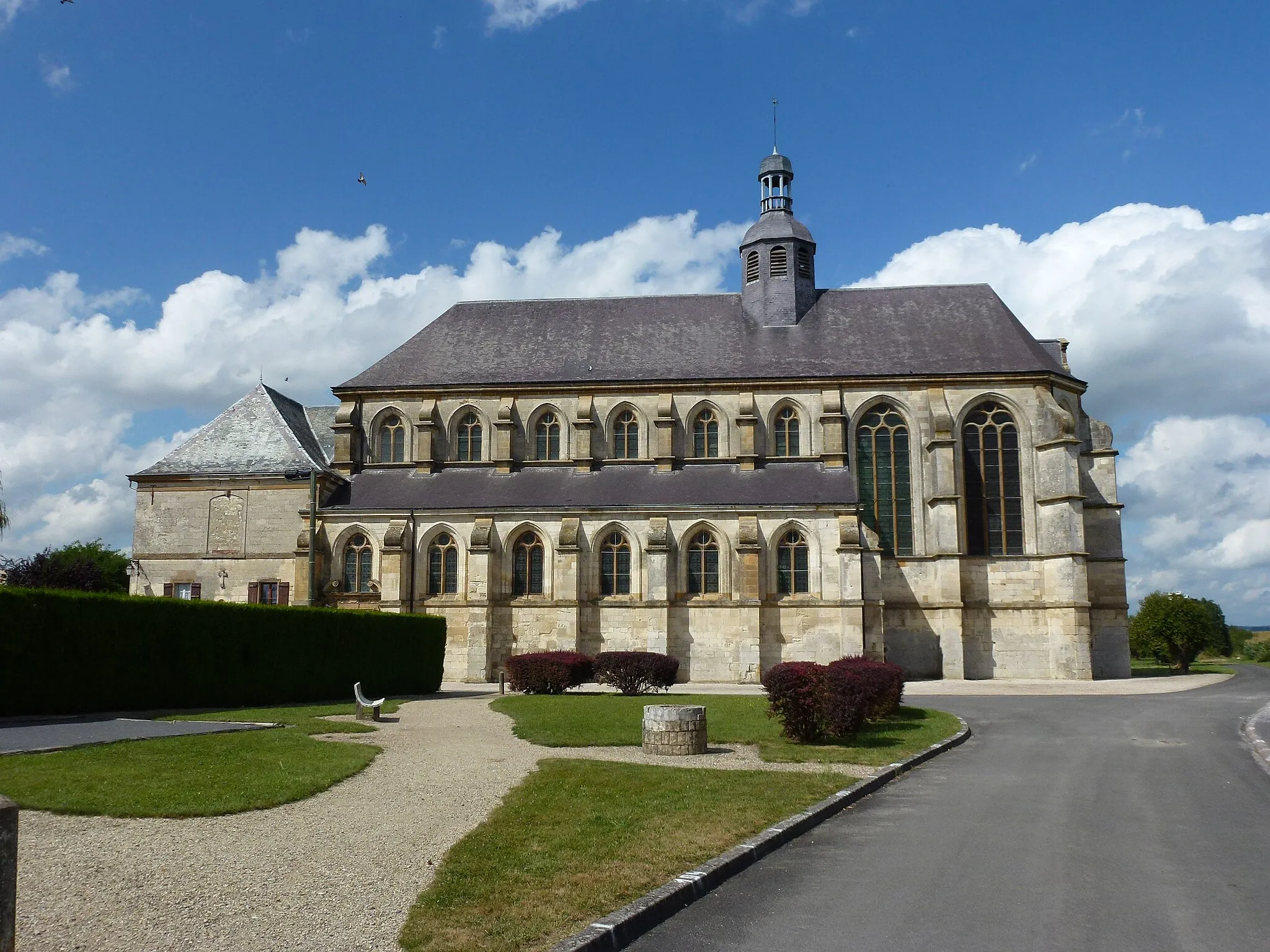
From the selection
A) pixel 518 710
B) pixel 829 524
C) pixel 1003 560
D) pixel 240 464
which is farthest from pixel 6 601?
pixel 1003 560

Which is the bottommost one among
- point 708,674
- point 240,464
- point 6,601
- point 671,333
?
point 708,674

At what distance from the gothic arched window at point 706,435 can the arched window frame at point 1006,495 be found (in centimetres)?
879

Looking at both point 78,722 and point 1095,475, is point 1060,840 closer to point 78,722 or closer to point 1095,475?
point 78,722

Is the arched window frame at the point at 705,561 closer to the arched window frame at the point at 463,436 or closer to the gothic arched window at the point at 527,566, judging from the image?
the gothic arched window at the point at 527,566

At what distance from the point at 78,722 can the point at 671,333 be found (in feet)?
91.8

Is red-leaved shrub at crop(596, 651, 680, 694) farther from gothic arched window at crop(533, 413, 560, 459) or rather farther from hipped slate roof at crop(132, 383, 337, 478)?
hipped slate roof at crop(132, 383, 337, 478)

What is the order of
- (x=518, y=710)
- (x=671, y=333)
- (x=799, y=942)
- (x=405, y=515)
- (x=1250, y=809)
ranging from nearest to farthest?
(x=799, y=942) < (x=1250, y=809) < (x=518, y=710) < (x=405, y=515) < (x=671, y=333)

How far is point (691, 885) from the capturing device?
6.87 m

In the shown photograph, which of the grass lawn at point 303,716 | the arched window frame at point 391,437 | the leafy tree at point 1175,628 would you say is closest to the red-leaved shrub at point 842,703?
the grass lawn at point 303,716

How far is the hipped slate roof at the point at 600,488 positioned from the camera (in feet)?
112

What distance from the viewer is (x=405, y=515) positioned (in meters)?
34.8

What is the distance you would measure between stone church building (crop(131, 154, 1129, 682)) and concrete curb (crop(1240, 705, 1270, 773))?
12540mm

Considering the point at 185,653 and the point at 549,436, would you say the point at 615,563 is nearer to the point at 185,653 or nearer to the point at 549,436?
the point at 549,436

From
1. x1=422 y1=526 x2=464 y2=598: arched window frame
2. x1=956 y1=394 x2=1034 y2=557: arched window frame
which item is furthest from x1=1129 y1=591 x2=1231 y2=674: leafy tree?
x1=422 y1=526 x2=464 y2=598: arched window frame
